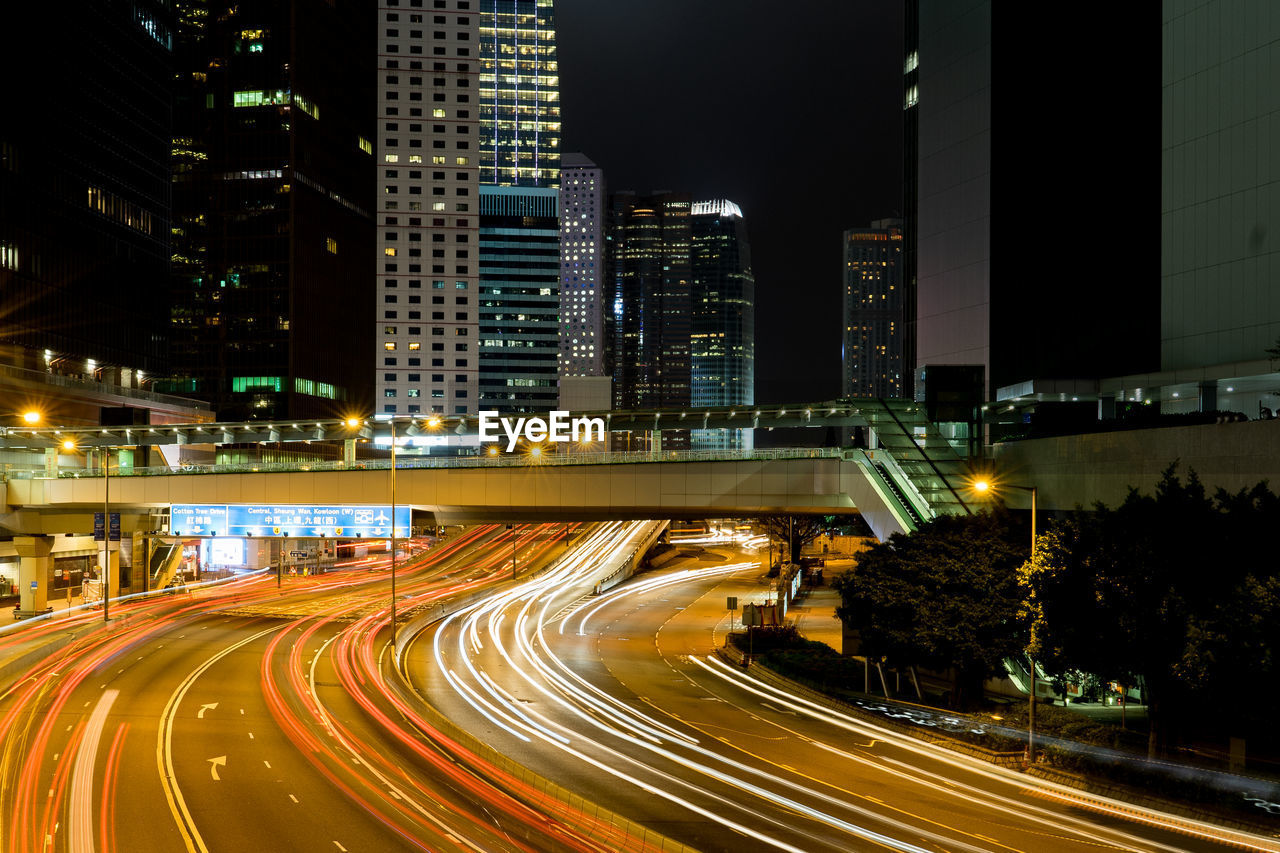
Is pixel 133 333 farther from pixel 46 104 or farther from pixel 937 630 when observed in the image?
pixel 937 630

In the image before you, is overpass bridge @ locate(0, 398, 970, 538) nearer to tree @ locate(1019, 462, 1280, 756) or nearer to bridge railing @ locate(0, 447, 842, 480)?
bridge railing @ locate(0, 447, 842, 480)

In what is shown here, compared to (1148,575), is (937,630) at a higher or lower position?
lower

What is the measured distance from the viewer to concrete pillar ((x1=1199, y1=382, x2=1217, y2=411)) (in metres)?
46.2

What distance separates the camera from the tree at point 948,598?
33.8 metres

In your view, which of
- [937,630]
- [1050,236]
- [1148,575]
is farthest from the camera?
[1050,236]

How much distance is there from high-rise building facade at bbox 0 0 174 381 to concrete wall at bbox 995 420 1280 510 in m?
87.8

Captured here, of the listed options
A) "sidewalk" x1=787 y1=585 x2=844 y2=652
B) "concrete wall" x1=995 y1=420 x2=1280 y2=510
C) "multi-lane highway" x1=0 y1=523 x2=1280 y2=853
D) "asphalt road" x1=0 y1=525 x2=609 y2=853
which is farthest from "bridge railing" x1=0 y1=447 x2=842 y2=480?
A: "sidewalk" x1=787 y1=585 x2=844 y2=652

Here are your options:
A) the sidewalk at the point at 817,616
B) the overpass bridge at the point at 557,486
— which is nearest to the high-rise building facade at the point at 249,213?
the sidewalk at the point at 817,616

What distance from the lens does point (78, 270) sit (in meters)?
104

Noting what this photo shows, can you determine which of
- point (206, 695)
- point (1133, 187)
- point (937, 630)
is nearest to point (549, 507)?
point (206, 695)

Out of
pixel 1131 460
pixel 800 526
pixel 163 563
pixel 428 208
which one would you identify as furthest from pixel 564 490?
pixel 428 208

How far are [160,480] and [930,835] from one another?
49829 mm

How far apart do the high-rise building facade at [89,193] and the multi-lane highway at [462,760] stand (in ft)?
173

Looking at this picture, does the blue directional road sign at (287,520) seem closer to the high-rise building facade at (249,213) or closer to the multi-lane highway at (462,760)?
the multi-lane highway at (462,760)
